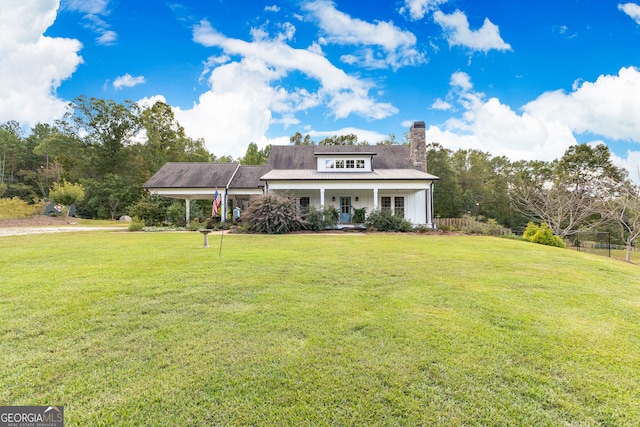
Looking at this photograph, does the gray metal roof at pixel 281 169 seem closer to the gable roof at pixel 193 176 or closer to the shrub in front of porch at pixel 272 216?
the gable roof at pixel 193 176

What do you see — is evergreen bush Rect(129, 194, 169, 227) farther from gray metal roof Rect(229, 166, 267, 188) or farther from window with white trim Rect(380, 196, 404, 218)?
window with white trim Rect(380, 196, 404, 218)

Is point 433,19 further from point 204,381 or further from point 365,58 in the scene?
point 204,381

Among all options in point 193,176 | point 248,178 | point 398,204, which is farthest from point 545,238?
point 193,176

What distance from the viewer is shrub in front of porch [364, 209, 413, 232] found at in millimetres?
15909

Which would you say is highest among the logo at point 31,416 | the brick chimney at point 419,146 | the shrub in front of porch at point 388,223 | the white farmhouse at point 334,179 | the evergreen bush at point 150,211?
the brick chimney at point 419,146

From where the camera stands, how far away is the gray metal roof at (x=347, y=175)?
17141 mm

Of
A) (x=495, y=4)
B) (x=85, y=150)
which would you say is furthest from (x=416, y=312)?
(x=85, y=150)

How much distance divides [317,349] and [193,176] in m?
21.2

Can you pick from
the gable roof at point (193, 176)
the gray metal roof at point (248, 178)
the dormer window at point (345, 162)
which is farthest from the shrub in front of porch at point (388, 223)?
the gable roof at point (193, 176)

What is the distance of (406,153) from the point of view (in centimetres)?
2159

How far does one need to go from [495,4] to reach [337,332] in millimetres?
17298

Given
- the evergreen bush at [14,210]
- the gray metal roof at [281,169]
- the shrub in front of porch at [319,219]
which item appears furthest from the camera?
the evergreen bush at [14,210]

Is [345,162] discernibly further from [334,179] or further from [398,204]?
[398,204]

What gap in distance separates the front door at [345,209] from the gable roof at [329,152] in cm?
338
